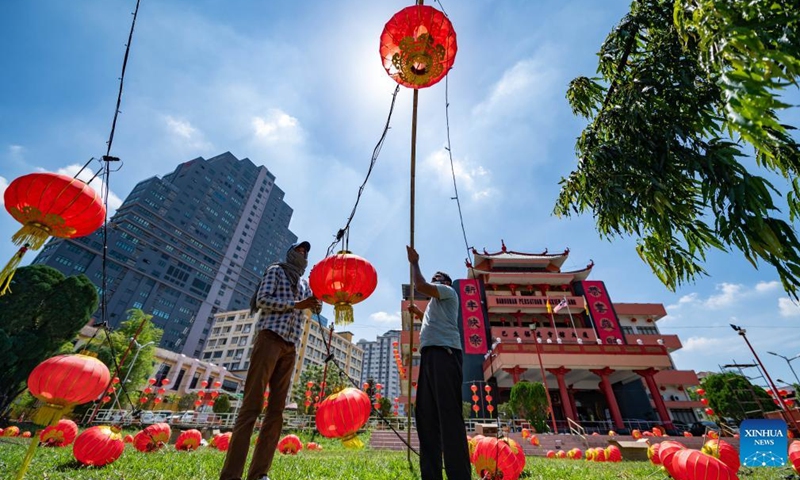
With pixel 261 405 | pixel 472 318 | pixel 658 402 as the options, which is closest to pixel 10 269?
pixel 261 405

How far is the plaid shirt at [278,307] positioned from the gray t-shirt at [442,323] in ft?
3.84

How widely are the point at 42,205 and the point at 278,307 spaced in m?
2.24

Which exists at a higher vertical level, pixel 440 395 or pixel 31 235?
pixel 31 235

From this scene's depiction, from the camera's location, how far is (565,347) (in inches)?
749

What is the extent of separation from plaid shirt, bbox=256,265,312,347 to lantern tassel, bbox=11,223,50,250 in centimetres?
186

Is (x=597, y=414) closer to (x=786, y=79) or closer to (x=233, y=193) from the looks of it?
(x=786, y=79)

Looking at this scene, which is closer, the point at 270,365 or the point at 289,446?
the point at 270,365

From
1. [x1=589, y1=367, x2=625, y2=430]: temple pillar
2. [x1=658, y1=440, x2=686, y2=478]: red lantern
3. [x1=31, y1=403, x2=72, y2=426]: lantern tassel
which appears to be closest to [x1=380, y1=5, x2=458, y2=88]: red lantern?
[x1=31, y1=403, x2=72, y2=426]: lantern tassel

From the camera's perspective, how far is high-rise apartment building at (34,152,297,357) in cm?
4631

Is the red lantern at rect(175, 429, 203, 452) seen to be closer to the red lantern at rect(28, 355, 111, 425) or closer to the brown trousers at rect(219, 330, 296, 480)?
the red lantern at rect(28, 355, 111, 425)

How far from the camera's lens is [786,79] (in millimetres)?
1577

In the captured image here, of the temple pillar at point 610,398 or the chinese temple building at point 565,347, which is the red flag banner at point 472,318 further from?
the temple pillar at point 610,398

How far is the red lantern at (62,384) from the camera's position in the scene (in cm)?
288

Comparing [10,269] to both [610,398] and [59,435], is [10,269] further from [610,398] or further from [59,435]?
[610,398]
